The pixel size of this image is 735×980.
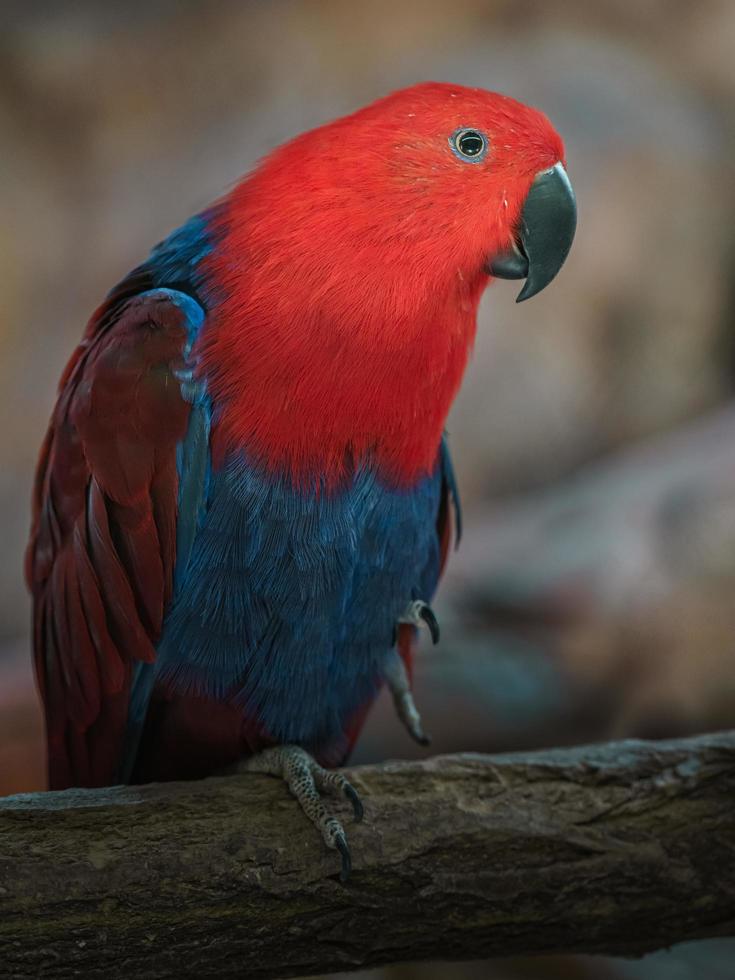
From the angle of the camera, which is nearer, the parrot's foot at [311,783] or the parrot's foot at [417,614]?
the parrot's foot at [311,783]

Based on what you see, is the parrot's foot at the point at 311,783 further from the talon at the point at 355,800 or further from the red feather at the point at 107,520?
the red feather at the point at 107,520

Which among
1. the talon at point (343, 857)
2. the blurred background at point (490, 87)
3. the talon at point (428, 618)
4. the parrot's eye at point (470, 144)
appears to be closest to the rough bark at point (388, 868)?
the talon at point (343, 857)

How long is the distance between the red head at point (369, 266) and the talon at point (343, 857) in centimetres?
55

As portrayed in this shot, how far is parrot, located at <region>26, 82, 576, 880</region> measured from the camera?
1620 mm

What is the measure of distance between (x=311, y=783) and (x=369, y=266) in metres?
0.82

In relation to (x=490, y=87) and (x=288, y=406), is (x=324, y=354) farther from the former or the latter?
(x=490, y=87)

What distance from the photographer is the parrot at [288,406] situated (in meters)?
1.62

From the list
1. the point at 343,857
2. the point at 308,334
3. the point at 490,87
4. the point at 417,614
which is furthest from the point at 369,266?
the point at 490,87

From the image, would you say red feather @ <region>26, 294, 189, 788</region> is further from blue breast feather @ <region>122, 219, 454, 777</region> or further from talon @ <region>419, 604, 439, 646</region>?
talon @ <region>419, 604, 439, 646</region>

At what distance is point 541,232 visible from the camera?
1.66 metres

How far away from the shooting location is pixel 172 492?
1.66 meters

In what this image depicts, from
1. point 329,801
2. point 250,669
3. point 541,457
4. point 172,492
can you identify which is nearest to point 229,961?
point 329,801

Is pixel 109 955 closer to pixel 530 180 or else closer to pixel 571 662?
pixel 530 180

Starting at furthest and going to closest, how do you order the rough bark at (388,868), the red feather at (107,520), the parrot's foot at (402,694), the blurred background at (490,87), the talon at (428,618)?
the blurred background at (490,87) < the parrot's foot at (402,694) < the talon at (428,618) < the red feather at (107,520) < the rough bark at (388,868)
